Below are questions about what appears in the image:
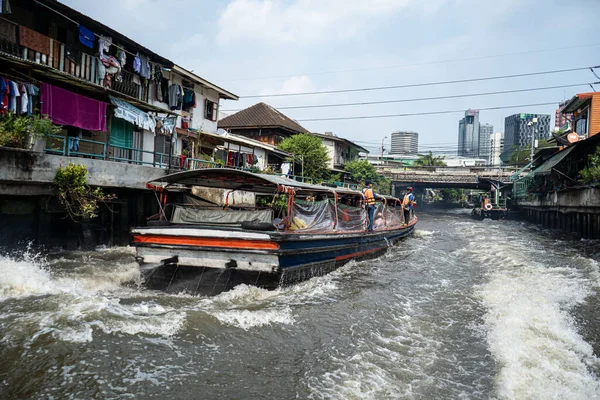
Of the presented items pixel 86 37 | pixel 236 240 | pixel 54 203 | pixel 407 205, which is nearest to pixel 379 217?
pixel 407 205

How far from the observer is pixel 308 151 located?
2714 cm

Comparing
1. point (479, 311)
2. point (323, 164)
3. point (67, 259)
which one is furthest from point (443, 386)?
point (323, 164)

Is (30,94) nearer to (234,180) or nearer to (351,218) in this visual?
(234,180)

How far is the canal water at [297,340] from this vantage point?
3.96m

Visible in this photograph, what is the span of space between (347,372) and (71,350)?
2856mm

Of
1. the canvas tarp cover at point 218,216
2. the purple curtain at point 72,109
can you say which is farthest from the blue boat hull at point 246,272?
the purple curtain at point 72,109

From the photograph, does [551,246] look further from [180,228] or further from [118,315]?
[118,315]

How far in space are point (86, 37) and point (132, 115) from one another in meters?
2.66

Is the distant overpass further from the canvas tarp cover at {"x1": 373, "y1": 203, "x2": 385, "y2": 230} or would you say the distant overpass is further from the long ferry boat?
the long ferry boat

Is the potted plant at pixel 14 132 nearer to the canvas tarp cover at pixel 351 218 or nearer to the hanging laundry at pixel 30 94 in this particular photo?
the hanging laundry at pixel 30 94

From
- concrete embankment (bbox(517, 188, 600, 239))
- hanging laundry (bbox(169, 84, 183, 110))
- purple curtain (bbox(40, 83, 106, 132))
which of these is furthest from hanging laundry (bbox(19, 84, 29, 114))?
concrete embankment (bbox(517, 188, 600, 239))

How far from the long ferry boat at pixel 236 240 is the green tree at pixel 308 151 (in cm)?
1769

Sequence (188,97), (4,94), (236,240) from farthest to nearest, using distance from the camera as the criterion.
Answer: (188,97)
(4,94)
(236,240)

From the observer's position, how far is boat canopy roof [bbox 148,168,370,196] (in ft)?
24.2
